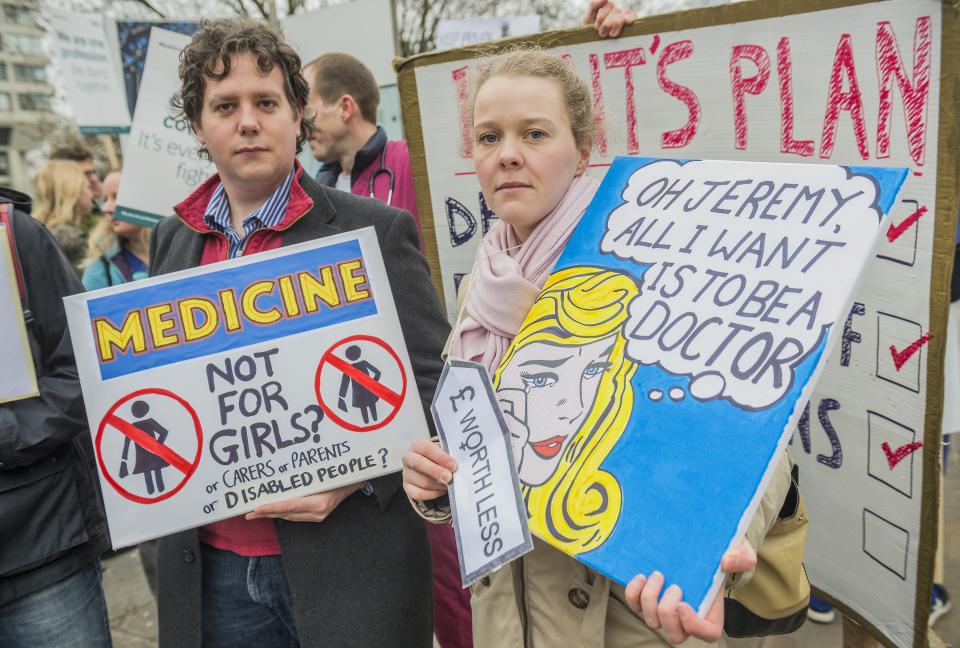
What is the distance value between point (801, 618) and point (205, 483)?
1.21 m

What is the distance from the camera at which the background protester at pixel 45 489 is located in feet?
5.51

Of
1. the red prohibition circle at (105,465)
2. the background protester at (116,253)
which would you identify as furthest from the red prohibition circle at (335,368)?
the background protester at (116,253)

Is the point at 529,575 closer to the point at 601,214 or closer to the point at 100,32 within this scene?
the point at 601,214

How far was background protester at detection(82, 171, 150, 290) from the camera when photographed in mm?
3574

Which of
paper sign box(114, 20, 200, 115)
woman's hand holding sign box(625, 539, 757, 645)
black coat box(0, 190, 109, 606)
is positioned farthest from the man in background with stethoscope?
woman's hand holding sign box(625, 539, 757, 645)

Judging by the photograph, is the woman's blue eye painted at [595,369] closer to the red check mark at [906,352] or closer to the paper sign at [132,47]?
the red check mark at [906,352]

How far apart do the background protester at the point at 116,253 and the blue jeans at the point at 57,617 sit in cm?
208

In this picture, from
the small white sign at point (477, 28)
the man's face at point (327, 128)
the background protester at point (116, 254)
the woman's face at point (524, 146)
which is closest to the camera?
the woman's face at point (524, 146)

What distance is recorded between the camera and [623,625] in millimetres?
1176

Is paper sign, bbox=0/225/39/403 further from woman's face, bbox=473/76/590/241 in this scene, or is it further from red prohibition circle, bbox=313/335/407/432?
woman's face, bbox=473/76/590/241

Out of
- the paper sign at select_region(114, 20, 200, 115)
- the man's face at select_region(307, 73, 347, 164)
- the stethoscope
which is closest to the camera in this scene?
the stethoscope

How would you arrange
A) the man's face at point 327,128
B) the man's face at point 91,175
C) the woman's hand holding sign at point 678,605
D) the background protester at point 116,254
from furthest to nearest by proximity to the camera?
the man's face at point 91,175 < the background protester at point 116,254 < the man's face at point 327,128 < the woman's hand holding sign at point 678,605

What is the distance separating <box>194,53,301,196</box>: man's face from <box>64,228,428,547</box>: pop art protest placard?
0.96 ft

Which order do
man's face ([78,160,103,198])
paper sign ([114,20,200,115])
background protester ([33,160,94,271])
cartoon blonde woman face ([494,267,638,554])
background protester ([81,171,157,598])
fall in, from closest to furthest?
1. cartoon blonde woman face ([494,267,638,554])
2. background protester ([81,171,157,598])
3. background protester ([33,160,94,271])
4. paper sign ([114,20,200,115])
5. man's face ([78,160,103,198])
